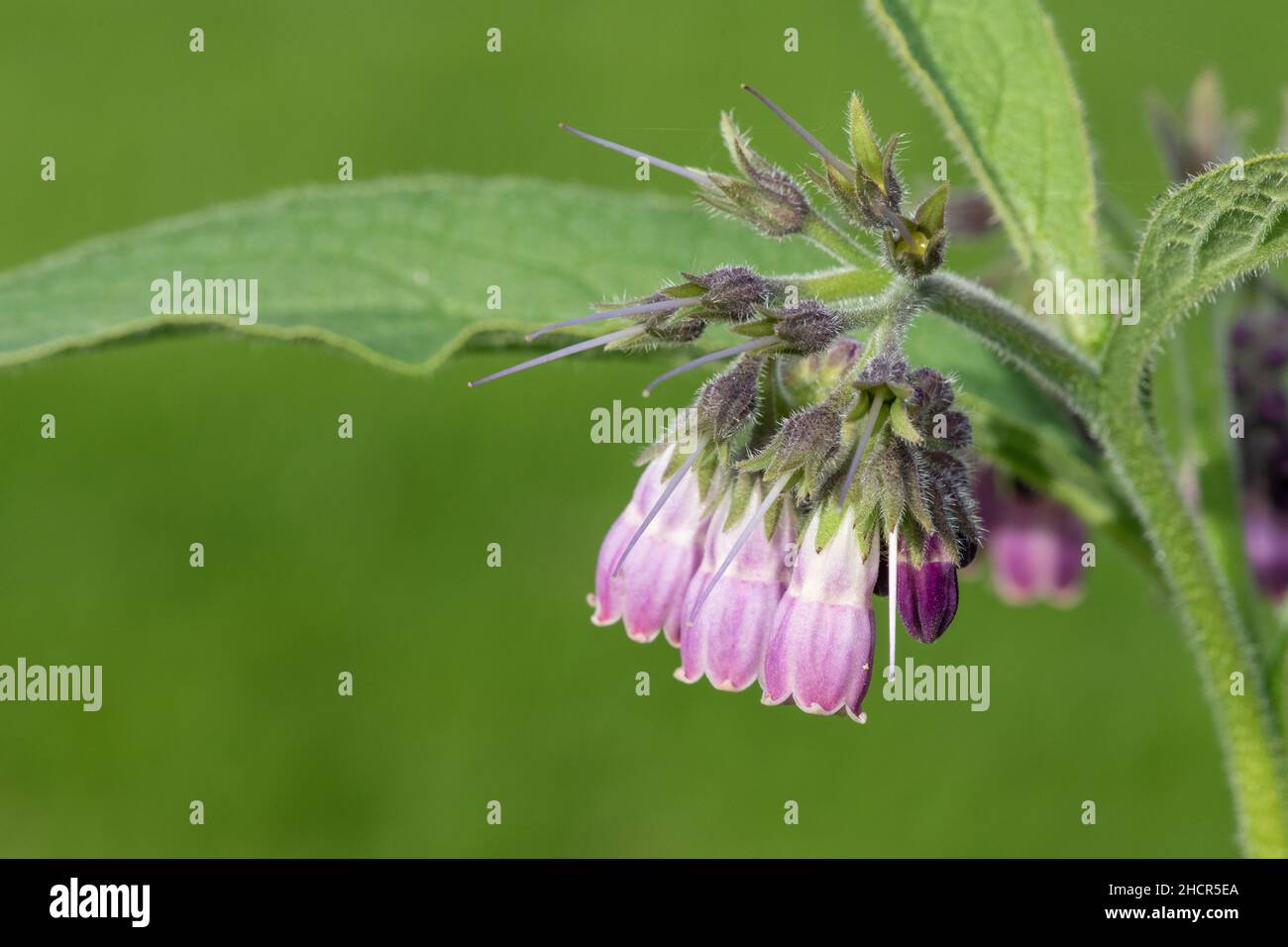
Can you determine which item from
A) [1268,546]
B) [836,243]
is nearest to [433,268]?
[836,243]

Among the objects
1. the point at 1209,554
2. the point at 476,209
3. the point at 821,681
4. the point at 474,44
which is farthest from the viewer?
the point at 474,44

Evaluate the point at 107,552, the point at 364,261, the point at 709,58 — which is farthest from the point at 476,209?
the point at 709,58

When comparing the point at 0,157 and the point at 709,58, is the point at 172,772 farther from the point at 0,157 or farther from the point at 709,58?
the point at 709,58

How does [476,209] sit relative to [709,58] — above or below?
below

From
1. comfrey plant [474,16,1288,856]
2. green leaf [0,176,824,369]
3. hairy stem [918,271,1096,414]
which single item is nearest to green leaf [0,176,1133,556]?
green leaf [0,176,824,369]

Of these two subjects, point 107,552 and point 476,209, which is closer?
point 476,209

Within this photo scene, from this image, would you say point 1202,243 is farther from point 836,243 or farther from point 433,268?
point 433,268
